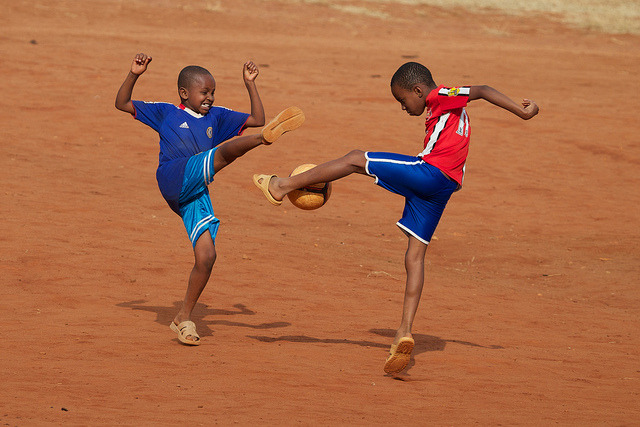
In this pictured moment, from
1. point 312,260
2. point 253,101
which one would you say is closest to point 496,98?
point 253,101

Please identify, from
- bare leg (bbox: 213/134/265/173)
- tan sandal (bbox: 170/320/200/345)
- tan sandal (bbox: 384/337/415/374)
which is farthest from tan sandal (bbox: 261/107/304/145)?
tan sandal (bbox: 384/337/415/374)

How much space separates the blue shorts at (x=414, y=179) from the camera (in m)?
6.30

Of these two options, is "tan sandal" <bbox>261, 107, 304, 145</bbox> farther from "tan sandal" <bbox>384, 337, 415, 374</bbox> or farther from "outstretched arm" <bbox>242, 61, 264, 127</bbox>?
"tan sandal" <bbox>384, 337, 415, 374</bbox>

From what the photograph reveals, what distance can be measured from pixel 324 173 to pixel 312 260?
4.11 m

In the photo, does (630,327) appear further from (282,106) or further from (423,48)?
(423,48)

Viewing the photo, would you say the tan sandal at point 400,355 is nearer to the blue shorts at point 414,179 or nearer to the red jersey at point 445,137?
the blue shorts at point 414,179

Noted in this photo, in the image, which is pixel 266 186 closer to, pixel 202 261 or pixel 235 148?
pixel 235 148

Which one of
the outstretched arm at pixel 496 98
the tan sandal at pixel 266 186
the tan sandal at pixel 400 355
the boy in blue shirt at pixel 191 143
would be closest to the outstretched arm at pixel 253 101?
the boy in blue shirt at pixel 191 143

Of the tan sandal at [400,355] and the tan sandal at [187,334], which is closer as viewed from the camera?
the tan sandal at [400,355]

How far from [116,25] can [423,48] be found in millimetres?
9607

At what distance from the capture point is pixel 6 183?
40.1 feet

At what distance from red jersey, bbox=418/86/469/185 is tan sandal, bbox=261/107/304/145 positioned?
37.2 inches

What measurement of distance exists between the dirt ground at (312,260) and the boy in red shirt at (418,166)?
0.64m

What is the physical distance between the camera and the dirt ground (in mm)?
5883
